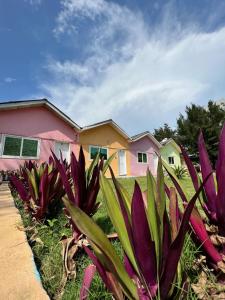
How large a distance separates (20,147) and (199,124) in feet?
92.8

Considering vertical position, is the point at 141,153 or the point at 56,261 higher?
the point at 141,153

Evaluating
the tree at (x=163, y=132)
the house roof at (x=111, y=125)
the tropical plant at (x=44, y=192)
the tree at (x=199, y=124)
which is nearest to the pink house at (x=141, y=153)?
the house roof at (x=111, y=125)

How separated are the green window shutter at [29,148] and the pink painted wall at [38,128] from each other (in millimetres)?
337

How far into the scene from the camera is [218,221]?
1.17 metres

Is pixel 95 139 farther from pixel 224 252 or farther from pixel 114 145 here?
pixel 224 252

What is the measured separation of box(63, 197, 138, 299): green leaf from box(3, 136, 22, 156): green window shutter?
40.3ft

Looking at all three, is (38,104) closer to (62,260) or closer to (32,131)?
(32,131)

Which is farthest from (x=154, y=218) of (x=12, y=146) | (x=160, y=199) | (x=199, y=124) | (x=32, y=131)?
(x=199, y=124)

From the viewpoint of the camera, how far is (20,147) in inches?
→ 491

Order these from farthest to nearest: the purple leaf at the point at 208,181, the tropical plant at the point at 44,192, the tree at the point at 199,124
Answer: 1. the tree at the point at 199,124
2. the tropical plant at the point at 44,192
3. the purple leaf at the point at 208,181

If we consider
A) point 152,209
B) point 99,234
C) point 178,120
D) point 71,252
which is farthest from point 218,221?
point 178,120

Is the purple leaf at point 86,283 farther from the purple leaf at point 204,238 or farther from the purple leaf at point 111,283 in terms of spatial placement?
the purple leaf at point 204,238

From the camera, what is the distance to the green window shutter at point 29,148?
41.6 feet

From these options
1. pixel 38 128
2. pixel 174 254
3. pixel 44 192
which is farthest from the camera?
pixel 38 128
